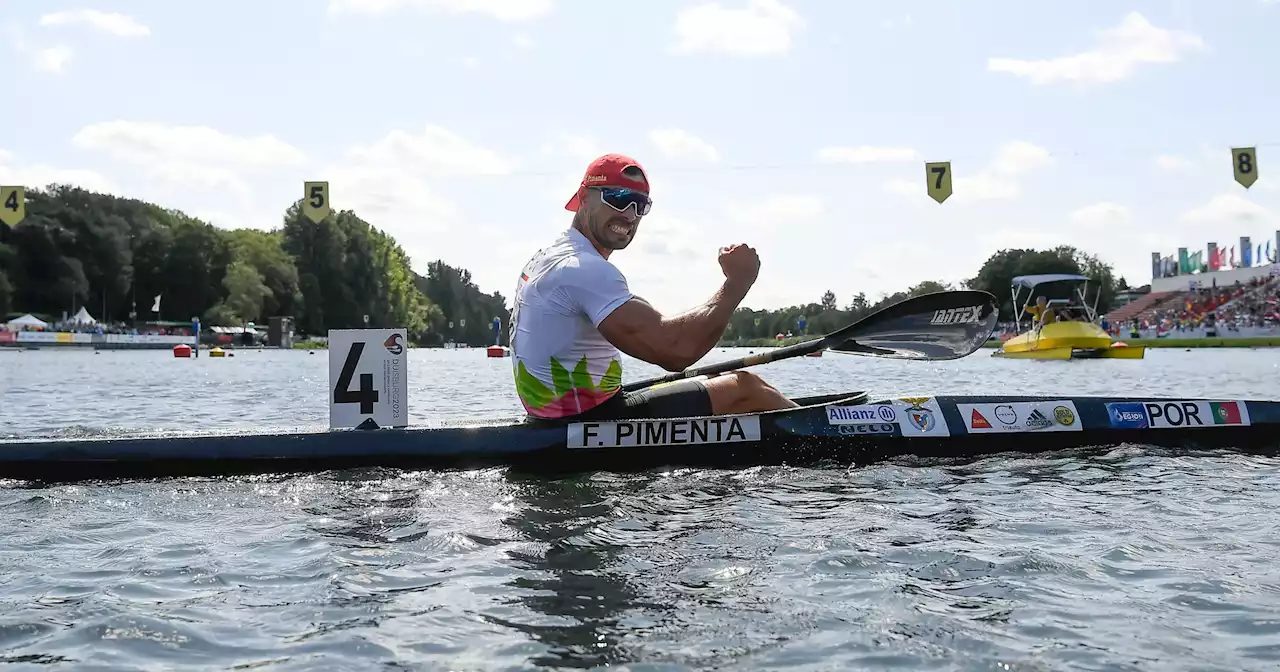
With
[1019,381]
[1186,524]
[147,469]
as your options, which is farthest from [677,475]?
[1019,381]

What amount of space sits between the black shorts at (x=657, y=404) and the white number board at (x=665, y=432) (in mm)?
95

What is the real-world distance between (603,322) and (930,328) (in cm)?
322

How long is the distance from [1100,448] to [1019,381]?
44.1 feet

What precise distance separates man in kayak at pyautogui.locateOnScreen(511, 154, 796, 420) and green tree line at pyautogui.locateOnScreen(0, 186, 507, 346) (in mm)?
76894

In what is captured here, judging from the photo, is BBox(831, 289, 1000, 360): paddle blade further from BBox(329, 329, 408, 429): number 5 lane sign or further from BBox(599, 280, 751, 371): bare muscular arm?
BBox(329, 329, 408, 429): number 5 lane sign

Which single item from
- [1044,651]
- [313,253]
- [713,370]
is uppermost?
[313,253]

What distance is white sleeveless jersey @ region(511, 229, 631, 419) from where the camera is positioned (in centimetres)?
541

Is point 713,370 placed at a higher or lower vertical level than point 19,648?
higher

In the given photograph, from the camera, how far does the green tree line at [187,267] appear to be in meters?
73.9

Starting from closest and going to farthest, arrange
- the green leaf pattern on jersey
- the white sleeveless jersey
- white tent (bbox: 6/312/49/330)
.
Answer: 1. the white sleeveless jersey
2. the green leaf pattern on jersey
3. white tent (bbox: 6/312/49/330)

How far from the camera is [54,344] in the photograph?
62.3m

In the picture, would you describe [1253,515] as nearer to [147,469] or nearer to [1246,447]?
[1246,447]

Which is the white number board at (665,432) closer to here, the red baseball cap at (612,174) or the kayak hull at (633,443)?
the kayak hull at (633,443)

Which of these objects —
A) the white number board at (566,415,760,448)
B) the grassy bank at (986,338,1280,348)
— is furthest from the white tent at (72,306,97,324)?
the white number board at (566,415,760,448)
